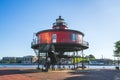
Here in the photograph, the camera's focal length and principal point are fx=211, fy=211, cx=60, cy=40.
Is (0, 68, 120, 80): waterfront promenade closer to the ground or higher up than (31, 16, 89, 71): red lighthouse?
closer to the ground

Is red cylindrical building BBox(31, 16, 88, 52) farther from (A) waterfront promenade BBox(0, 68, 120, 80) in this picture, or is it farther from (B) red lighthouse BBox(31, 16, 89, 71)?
(A) waterfront promenade BBox(0, 68, 120, 80)

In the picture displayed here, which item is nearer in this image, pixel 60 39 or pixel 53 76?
pixel 53 76

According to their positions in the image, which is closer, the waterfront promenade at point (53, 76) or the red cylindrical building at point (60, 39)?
the waterfront promenade at point (53, 76)

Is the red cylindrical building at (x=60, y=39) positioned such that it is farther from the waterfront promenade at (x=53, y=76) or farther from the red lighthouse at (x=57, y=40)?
the waterfront promenade at (x=53, y=76)

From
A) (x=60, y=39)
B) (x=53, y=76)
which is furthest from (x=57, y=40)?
(x=53, y=76)

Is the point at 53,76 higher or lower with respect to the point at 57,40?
lower

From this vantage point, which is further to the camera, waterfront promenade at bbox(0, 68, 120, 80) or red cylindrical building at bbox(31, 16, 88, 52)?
red cylindrical building at bbox(31, 16, 88, 52)

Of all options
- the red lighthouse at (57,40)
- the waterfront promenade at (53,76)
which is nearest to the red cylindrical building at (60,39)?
the red lighthouse at (57,40)

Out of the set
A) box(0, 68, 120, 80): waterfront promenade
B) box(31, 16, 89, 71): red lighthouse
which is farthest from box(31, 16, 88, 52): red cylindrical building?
box(0, 68, 120, 80): waterfront promenade

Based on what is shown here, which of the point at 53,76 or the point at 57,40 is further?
the point at 57,40

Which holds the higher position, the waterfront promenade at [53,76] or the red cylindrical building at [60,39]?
the red cylindrical building at [60,39]

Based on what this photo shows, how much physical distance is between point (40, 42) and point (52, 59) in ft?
16.2

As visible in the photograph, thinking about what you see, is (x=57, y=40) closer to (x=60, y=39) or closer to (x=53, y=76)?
(x=60, y=39)

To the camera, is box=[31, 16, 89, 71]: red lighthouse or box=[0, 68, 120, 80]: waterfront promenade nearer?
box=[0, 68, 120, 80]: waterfront promenade
